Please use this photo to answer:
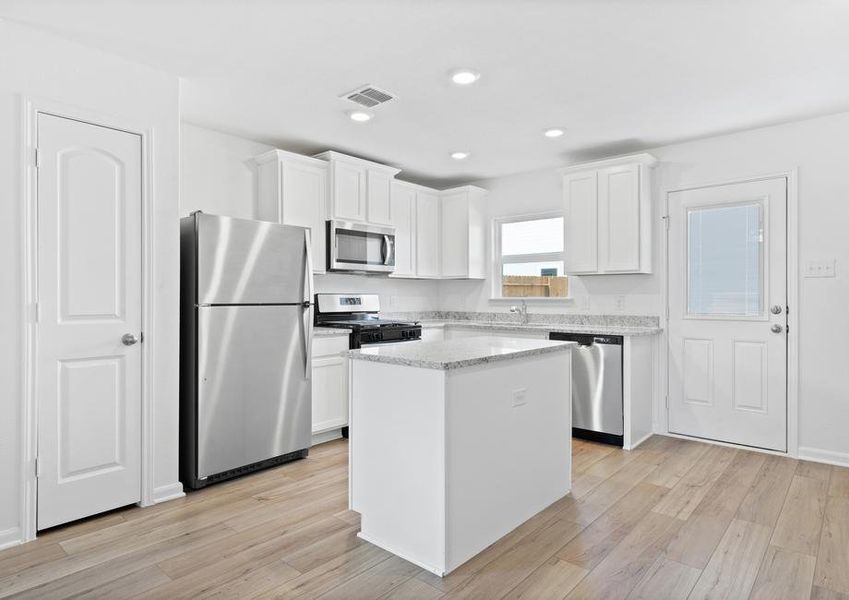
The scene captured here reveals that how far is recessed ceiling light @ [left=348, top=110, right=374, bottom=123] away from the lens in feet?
11.5

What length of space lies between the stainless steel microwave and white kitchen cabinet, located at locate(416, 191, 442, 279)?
50 cm

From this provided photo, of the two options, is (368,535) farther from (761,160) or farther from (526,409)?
(761,160)

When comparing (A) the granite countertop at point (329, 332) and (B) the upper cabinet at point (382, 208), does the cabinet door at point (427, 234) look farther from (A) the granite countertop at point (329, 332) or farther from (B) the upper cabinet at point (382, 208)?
(A) the granite countertop at point (329, 332)

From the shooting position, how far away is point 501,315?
5.40 meters

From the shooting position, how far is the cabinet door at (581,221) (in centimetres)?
439

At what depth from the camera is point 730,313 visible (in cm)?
394

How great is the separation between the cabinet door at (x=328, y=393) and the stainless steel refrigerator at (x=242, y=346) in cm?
20

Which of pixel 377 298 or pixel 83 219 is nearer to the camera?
pixel 83 219

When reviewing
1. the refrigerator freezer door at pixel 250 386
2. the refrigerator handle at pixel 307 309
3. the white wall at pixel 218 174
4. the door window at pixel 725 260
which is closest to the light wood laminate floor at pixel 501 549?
the refrigerator freezer door at pixel 250 386

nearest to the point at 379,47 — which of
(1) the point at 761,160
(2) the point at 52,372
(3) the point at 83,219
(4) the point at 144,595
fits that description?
(3) the point at 83,219

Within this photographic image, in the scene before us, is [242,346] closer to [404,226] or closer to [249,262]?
[249,262]

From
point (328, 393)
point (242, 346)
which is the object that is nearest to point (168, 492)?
point (242, 346)

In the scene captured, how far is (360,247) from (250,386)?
1681 mm

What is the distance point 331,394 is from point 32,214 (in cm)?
223
